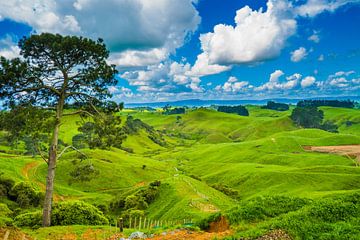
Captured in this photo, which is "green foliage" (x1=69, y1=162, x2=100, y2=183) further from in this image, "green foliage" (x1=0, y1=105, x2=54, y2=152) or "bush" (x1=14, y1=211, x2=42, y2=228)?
"bush" (x1=14, y1=211, x2=42, y2=228)

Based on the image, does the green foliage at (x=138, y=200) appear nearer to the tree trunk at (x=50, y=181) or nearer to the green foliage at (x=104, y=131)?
the tree trunk at (x=50, y=181)

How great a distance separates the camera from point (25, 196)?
2399 inches

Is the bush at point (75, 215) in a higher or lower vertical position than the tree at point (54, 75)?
lower

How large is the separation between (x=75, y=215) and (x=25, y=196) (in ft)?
114

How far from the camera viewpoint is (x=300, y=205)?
24.6 meters

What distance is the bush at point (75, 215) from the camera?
104ft

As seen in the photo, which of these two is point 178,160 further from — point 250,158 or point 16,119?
point 16,119

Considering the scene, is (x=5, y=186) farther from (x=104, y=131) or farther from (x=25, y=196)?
(x=104, y=131)

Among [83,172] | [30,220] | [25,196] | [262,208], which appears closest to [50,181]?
[83,172]

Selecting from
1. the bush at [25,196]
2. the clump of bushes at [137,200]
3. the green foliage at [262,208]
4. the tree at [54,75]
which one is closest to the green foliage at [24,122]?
the tree at [54,75]

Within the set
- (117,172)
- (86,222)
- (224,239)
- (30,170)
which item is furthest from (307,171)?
(30,170)

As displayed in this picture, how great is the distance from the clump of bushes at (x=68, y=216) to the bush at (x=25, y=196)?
102ft

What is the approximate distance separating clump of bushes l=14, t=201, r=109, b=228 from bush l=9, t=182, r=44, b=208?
102ft

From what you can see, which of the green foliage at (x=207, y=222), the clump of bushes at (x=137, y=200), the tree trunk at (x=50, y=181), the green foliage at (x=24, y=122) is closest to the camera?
the green foliage at (x=207, y=222)
